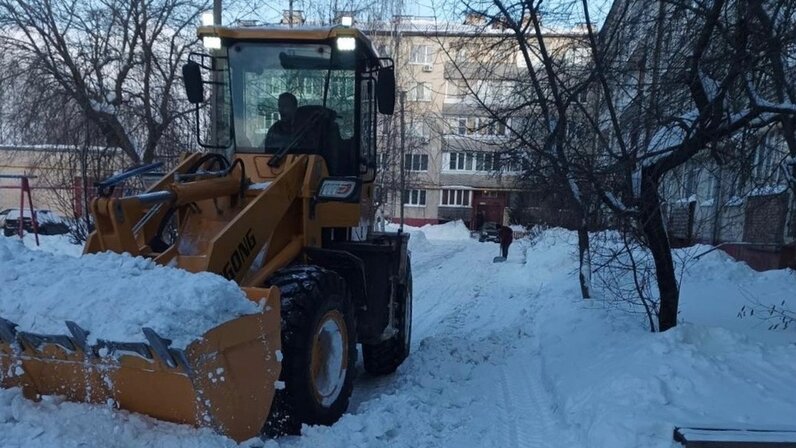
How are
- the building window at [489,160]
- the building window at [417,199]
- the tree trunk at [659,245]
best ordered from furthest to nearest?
the building window at [417,199] → the building window at [489,160] → the tree trunk at [659,245]

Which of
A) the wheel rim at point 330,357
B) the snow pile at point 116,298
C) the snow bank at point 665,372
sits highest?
the snow pile at point 116,298

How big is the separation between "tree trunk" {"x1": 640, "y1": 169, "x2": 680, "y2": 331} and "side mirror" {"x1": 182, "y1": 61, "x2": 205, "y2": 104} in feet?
15.1

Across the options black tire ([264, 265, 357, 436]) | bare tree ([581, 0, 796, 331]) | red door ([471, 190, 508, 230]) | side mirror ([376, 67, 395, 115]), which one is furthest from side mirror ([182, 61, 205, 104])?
red door ([471, 190, 508, 230])

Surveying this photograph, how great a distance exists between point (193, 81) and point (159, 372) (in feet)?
10.8

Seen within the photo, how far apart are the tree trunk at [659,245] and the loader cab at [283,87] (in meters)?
3.00

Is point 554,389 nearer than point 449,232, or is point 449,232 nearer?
point 554,389

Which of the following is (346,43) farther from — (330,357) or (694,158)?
(694,158)

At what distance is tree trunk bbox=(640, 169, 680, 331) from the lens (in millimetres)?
6680

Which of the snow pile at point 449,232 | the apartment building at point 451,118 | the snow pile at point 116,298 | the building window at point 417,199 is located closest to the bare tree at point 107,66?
the apartment building at point 451,118

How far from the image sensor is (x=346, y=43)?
5.61m

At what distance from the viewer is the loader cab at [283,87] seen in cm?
571

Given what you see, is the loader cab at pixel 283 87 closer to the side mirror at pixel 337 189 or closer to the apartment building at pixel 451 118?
the side mirror at pixel 337 189

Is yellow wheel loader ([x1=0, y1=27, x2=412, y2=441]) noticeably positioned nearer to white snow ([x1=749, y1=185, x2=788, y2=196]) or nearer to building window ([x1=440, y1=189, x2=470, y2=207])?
white snow ([x1=749, y1=185, x2=788, y2=196])

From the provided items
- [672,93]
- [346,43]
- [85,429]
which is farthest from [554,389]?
[85,429]
